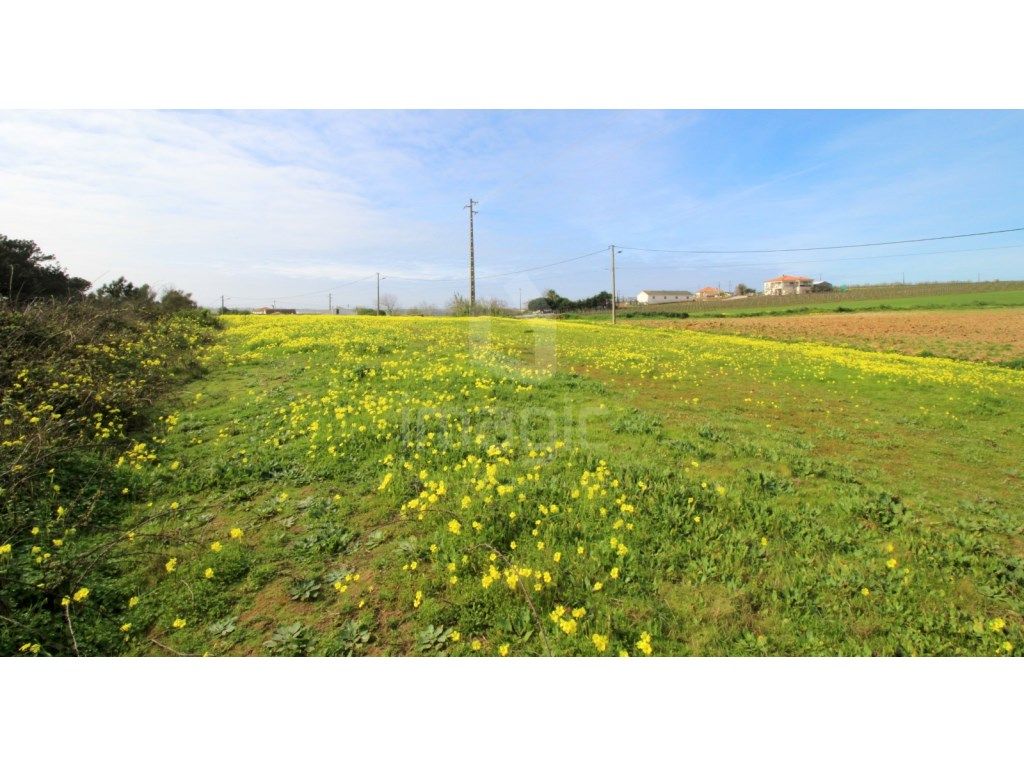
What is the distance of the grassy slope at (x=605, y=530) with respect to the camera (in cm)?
306

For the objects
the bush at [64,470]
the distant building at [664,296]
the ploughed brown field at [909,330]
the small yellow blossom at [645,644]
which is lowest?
the small yellow blossom at [645,644]

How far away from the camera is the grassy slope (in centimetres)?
306

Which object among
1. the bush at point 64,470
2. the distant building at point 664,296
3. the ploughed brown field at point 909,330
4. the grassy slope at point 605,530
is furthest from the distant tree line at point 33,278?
the distant building at point 664,296

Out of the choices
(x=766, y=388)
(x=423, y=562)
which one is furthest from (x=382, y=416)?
(x=766, y=388)

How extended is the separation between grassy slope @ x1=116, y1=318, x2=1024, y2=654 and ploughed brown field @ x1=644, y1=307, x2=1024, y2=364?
2415cm

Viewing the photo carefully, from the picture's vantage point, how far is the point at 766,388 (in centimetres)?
1126

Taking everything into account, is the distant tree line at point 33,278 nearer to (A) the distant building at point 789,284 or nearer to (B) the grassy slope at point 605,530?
(B) the grassy slope at point 605,530

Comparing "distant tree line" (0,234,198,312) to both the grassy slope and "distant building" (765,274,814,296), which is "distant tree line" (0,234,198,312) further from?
"distant building" (765,274,814,296)

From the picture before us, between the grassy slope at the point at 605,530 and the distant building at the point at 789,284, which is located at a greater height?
the distant building at the point at 789,284

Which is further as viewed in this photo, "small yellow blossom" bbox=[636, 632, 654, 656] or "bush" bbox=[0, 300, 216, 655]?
"bush" bbox=[0, 300, 216, 655]

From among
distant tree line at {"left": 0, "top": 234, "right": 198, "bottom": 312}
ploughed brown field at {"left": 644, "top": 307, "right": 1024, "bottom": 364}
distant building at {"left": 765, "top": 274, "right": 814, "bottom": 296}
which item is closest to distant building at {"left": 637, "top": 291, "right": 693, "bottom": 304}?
distant building at {"left": 765, "top": 274, "right": 814, "bottom": 296}

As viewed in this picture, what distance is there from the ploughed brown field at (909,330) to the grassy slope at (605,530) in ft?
79.2

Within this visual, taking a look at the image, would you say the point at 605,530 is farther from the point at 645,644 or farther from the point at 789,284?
the point at 789,284

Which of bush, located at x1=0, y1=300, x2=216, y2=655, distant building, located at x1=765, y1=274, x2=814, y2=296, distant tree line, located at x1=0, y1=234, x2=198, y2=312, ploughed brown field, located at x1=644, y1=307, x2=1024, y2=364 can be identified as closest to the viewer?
bush, located at x1=0, y1=300, x2=216, y2=655
